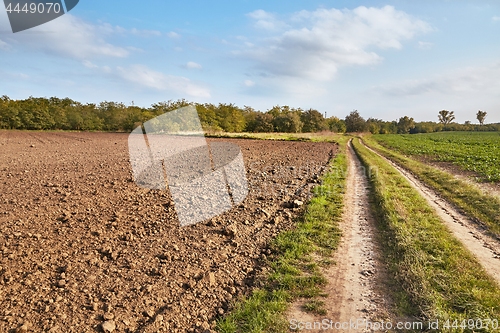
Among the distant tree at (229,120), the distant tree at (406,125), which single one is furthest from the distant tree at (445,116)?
the distant tree at (229,120)

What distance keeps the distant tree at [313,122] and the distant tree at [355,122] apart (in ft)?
66.1

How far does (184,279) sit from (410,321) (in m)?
3.20

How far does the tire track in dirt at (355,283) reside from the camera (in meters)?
3.81

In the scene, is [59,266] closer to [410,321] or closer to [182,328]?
[182,328]

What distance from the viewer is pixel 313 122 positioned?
83.1 metres

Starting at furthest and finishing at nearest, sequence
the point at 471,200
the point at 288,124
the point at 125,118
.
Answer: the point at 288,124
the point at 125,118
the point at 471,200

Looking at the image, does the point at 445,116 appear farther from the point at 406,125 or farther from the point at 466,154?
the point at 466,154

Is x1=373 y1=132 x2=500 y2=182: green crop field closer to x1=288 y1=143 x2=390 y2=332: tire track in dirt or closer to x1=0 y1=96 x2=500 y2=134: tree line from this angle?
x1=288 y1=143 x2=390 y2=332: tire track in dirt

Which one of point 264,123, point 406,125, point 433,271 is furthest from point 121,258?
point 406,125

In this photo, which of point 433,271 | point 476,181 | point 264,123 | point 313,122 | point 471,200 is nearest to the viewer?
point 433,271

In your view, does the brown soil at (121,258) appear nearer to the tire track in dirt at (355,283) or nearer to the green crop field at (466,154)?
the tire track in dirt at (355,283)

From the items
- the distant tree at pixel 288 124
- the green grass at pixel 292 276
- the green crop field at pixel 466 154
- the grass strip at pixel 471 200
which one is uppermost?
the distant tree at pixel 288 124

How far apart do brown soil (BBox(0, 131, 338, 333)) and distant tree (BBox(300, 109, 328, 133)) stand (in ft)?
248

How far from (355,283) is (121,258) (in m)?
3.97
